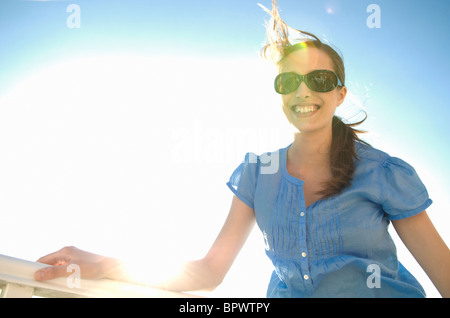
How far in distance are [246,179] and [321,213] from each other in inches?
24.5

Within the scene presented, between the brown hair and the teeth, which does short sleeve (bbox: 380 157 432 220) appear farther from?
the teeth

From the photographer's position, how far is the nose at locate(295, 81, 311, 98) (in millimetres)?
2307

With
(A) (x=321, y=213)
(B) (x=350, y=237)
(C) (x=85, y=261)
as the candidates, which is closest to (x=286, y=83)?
(A) (x=321, y=213)

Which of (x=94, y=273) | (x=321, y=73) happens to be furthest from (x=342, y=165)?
(x=94, y=273)

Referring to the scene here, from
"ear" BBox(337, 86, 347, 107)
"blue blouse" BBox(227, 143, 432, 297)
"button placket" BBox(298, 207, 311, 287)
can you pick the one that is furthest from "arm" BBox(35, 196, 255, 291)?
"ear" BBox(337, 86, 347, 107)

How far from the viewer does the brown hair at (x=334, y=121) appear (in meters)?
2.07

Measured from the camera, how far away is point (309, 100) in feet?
7.64

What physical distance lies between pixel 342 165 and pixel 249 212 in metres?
0.67

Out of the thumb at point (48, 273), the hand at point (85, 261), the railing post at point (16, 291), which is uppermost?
the hand at point (85, 261)

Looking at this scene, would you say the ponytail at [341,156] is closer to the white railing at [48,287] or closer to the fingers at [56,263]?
the white railing at [48,287]

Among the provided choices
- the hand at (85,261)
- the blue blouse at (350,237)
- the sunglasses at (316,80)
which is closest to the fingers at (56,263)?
the hand at (85,261)

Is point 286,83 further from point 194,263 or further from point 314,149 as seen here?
point 194,263
